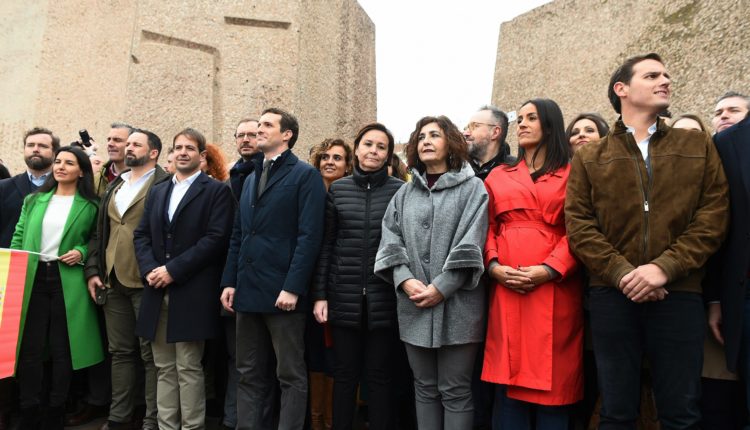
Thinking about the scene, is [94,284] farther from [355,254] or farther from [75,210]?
[355,254]

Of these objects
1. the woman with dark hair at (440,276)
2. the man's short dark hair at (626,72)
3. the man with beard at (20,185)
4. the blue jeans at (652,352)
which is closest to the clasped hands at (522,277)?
the woman with dark hair at (440,276)

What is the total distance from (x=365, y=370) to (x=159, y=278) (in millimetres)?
1277

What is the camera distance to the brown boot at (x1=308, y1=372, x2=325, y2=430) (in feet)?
10.8

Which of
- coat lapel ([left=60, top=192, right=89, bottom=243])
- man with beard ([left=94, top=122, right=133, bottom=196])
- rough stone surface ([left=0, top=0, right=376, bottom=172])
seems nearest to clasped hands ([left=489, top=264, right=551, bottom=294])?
coat lapel ([left=60, top=192, right=89, bottom=243])

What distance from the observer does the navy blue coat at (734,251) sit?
1938mm

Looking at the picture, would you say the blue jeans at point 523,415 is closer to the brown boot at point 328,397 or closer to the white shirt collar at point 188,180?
the brown boot at point 328,397

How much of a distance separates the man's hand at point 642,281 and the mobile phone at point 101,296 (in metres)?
2.96

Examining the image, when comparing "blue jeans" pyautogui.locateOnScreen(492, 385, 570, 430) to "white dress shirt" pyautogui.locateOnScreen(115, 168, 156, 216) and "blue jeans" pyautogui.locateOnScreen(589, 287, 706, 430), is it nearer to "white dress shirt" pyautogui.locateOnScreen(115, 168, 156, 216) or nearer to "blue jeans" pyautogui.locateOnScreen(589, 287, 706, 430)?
"blue jeans" pyautogui.locateOnScreen(589, 287, 706, 430)

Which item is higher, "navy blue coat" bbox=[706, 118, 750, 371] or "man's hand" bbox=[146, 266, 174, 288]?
"navy blue coat" bbox=[706, 118, 750, 371]

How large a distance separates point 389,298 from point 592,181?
112 centimetres

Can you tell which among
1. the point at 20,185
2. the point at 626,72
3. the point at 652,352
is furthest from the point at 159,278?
the point at 626,72

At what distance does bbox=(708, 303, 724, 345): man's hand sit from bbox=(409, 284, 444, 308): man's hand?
1078 millimetres

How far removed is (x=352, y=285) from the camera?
8.85ft

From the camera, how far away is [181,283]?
3000 mm
